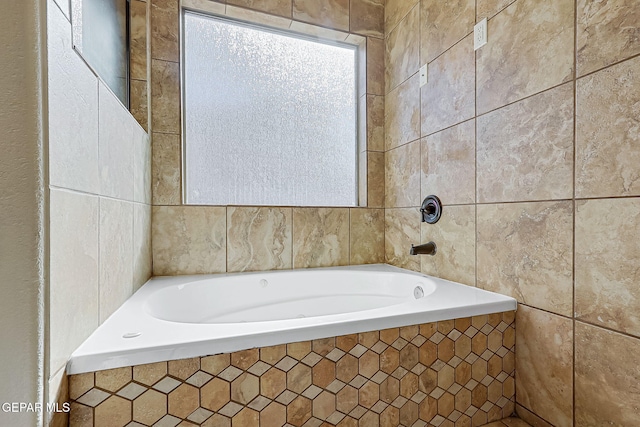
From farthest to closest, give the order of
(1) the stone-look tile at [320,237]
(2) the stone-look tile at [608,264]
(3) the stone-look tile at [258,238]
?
(1) the stone-look tile at [320,237], (3) the stone-look tile at [258,238], (2) the stone-look tile at [608,264]

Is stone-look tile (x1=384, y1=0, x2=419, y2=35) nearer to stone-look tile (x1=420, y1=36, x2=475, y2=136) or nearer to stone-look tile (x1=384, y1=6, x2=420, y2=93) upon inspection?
stone-look tile (x1=384, y1=6, x2=420, y2=93)

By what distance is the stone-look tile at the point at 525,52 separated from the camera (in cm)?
98

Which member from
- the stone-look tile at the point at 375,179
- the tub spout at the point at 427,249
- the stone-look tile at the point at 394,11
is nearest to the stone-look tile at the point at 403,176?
the stone-look tile at the point at 375,179

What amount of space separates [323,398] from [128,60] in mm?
1616

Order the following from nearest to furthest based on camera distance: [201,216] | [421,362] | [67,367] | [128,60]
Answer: [67,367] < [421,362] < [128,60] < [201,216]

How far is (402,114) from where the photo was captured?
1831mm

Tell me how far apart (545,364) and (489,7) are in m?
1.38

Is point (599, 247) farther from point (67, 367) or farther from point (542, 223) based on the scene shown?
point (67, 367)

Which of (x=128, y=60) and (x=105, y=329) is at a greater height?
(x=128, y=60)

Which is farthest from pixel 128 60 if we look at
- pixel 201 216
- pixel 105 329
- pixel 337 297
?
pixel 337 297

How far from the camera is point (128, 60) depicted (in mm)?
1403

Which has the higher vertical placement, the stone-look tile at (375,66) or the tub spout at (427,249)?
the stone-look tile at (375,66)

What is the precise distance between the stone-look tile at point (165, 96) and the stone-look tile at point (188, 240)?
1.43 ft

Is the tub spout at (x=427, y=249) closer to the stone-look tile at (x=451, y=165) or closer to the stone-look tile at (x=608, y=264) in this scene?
the stone-look tile at (x=451, y=165)
